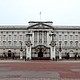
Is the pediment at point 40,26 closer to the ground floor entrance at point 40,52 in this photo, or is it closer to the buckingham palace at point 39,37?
the buckingham palace at point 39,37

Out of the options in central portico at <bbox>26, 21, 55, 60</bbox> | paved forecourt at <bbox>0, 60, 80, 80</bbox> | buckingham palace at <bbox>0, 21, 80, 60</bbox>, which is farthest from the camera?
buckingham palace at <bbox>0, 21, 80, 60</bbox>

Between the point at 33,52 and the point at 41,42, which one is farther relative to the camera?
the point at 41,42

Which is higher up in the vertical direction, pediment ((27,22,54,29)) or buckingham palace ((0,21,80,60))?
pediment ((27,22,54,29))

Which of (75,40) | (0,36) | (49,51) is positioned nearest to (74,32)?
(75,40)

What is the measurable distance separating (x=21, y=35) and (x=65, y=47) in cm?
2001

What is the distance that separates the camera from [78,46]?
125 meters

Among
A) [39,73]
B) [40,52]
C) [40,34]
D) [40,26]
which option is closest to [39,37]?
[40,34]

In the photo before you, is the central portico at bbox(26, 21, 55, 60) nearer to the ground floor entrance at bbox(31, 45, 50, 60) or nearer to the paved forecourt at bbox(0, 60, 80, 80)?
the ground floor entrance at bbox(31, 45, 50, 60)

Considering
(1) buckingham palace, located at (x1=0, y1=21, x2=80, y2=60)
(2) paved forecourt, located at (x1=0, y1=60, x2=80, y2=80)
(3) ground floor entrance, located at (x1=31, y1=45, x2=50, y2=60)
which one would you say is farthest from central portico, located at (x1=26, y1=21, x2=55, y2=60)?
(2) paved forecourt, located at (x1=0, y1=60, x2=80, y2=80)

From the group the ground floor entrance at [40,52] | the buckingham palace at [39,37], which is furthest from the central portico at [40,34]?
the ground floor entrance at [40,52]

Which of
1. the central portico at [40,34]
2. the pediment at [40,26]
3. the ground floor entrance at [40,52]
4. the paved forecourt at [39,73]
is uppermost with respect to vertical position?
the paved forecourt at [39,73]

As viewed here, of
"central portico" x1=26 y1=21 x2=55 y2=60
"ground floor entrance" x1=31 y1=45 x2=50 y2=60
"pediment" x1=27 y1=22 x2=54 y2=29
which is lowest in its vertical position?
"ground floor entrance" x1=31 y1=45 x2=50 y2=60

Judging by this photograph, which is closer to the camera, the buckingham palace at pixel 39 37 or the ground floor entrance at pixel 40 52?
the ground floor entrance at pixel 40 52

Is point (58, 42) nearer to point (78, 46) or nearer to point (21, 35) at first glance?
point (78, 46)
